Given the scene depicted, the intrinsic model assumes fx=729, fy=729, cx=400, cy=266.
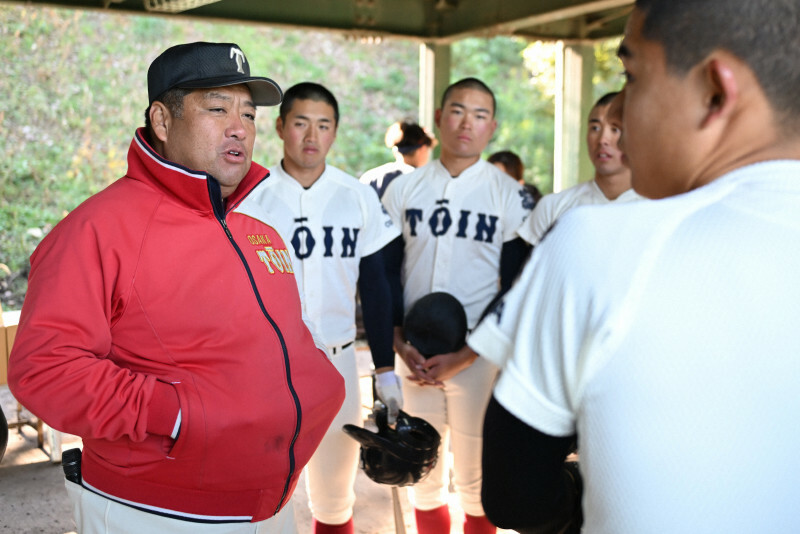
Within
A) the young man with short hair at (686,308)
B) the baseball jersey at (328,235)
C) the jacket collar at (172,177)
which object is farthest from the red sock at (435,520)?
the young man with short hair at (686,308)

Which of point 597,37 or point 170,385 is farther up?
point 597,37

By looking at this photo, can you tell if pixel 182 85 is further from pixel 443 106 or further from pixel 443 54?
pixel 443 54

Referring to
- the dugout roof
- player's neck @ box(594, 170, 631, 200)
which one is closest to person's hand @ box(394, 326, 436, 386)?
player's neck @ box(594, 170, 631, 200)

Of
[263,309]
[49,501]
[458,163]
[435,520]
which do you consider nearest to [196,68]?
[263,309]

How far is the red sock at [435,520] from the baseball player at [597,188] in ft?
4.02

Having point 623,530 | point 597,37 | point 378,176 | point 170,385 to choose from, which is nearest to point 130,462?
point 170,385

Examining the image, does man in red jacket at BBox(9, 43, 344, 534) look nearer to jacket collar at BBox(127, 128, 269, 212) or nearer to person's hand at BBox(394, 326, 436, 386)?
jacket collar at BBox(127, 128, 269, 212)

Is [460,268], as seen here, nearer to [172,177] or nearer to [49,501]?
[172,177]

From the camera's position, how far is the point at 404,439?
2641 millimetres

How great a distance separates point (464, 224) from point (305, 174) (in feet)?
2.38

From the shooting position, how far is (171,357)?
1.55 meters

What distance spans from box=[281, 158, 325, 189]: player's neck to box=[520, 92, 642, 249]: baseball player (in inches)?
35.4

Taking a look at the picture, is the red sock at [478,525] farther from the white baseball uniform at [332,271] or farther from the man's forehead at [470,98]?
the man's forehead at [470,98]

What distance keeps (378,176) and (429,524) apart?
263 cm
